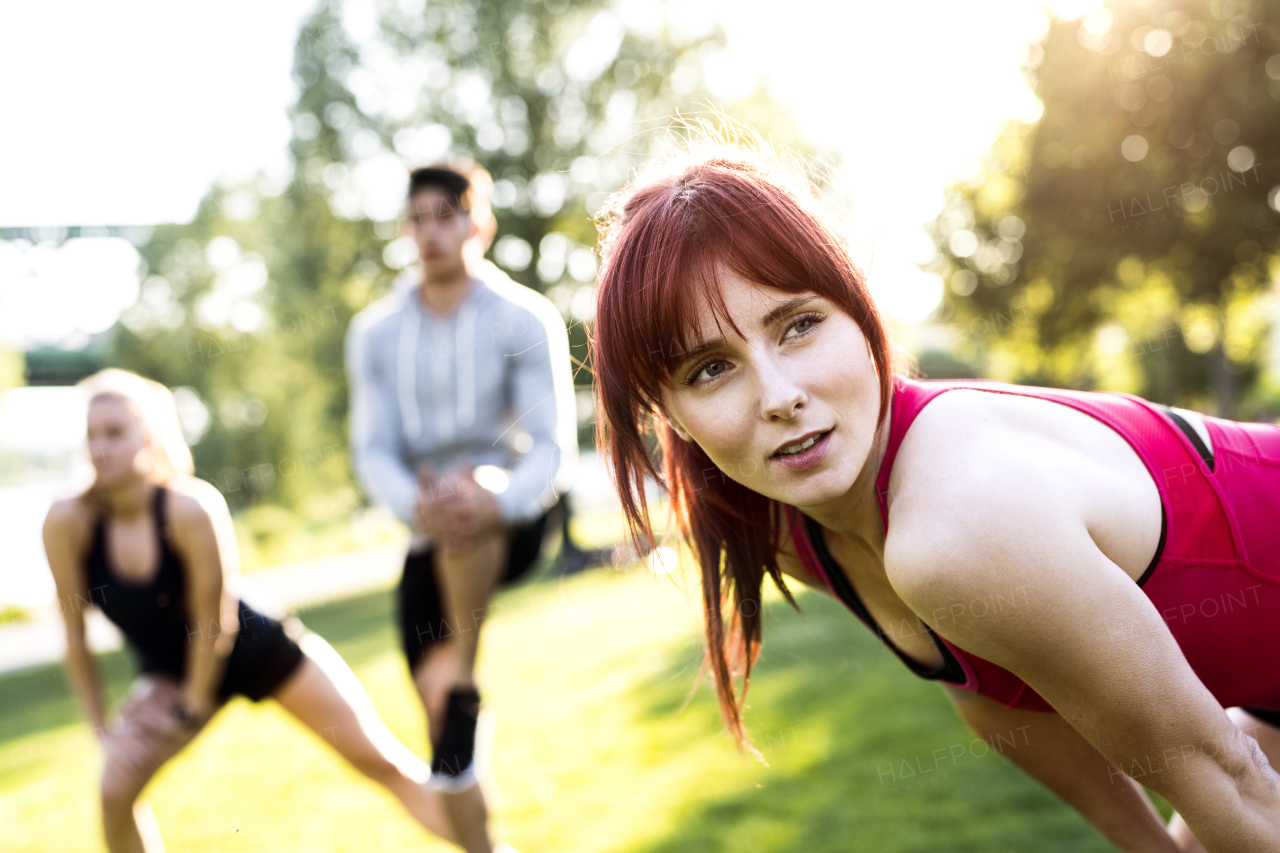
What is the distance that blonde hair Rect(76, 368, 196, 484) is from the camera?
4293 mm

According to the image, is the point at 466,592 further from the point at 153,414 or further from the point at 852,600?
the point at 153,414

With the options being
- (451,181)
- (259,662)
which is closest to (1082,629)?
(451,181)

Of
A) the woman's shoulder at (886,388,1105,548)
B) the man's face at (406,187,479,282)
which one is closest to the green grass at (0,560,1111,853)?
the woman's shoulder at (886,388,1105,548)

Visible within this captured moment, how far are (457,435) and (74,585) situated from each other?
1.97 m

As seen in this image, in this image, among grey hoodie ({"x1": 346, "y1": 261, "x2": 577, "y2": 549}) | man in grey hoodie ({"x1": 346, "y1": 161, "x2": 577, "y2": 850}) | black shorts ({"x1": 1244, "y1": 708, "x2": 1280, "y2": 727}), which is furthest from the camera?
grey hoodie ({"x1": 346, "y1": 261, "x2": 577, "y2": 549})

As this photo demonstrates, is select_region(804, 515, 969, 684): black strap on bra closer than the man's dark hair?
Yes

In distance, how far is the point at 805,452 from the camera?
1.73 metres

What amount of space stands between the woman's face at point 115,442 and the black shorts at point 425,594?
1.45m

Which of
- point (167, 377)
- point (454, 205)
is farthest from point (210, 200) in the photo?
point (454, 205)

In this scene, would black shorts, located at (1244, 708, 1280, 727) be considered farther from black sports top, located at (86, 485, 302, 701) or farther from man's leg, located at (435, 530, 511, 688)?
black sports top, located at (86, 485, 302, 701)

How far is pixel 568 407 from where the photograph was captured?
153 inches

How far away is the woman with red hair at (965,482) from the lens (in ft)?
4.85

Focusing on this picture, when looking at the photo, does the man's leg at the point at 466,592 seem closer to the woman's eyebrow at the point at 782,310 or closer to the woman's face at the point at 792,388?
the woman's face at the point at 792,388

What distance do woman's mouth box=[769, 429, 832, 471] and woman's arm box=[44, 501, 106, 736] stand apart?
373 centimetres
